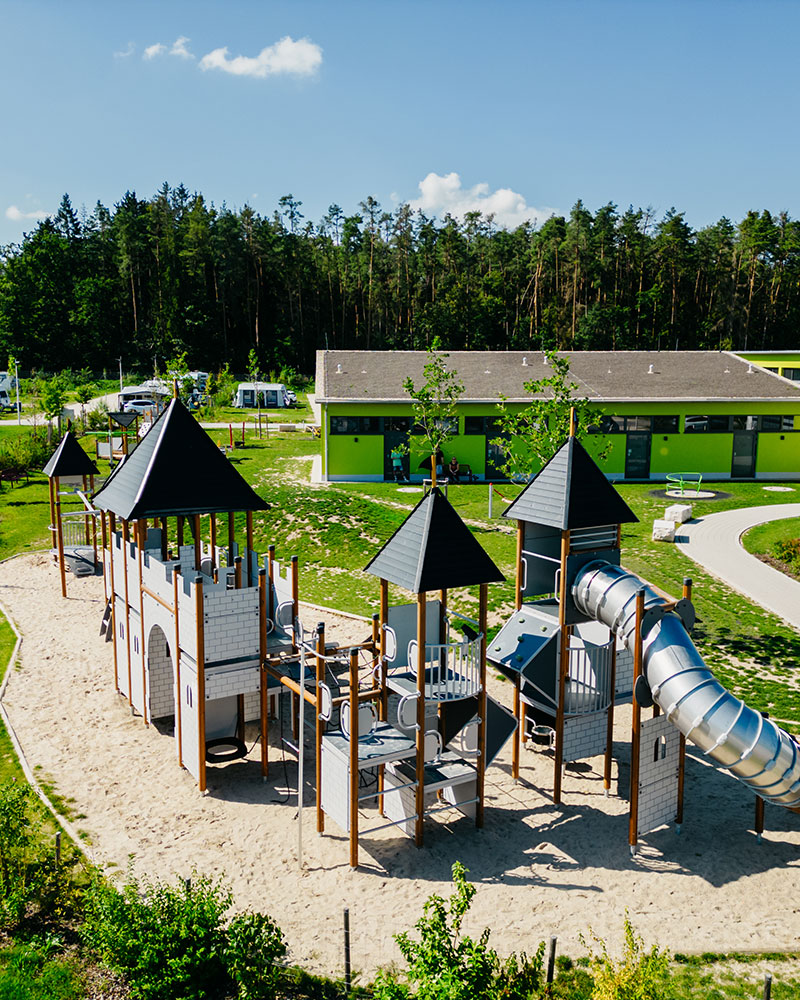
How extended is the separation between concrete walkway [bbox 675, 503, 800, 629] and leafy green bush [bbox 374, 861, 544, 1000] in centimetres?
1364

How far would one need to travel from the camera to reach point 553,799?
12578mm

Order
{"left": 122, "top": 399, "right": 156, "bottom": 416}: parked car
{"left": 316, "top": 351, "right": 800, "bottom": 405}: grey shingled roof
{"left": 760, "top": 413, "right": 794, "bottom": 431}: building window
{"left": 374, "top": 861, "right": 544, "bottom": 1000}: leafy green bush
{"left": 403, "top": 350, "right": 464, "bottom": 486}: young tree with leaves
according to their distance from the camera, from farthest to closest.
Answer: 1. {"left": 122, "top": 399, "right": 156, "bottom": 416}: parked car
2. {"left": 760, "top": 413, "right": 794, "bottom": 431}: building window
3. {"left": 316, "top": 351, "right": 800, "bottom": 405}: grey shingled roof
4. {"left": 403, "top": 350, "right": 464, "bottom": 486}: young tree with leaves
5. {"left": 374, "top": 861, "right": 544, "bottom": 1000}: leafy green bush

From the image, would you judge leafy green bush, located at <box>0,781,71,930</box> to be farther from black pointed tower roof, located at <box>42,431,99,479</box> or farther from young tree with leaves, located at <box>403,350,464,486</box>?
young tree with leaves, located at <box>403,350,464,486</box>

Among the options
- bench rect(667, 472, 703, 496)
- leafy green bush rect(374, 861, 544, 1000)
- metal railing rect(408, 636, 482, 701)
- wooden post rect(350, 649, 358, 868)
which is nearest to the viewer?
leafy green bush rect(374, 861, 544, 1000)

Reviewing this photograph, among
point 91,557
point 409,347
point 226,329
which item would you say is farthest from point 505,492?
point 226,329

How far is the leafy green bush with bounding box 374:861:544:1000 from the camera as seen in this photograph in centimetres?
716

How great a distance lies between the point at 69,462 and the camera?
2350 centimetres

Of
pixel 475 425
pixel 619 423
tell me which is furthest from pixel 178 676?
pixel 619 423

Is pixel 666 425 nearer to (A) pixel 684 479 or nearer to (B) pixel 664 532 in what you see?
(A) pixel 684 479

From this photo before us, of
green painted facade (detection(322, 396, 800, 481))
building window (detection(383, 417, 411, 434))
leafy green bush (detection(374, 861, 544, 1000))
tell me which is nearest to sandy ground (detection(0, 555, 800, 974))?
leafy green bush (detection(374, 861, 544, 1000))

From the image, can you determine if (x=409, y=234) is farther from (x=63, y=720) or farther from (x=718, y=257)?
(x=63, y=720)

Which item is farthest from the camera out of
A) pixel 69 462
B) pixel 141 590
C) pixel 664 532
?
pixel 664 532

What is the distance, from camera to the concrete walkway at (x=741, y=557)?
2078cm

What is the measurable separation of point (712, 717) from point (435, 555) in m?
4.09
